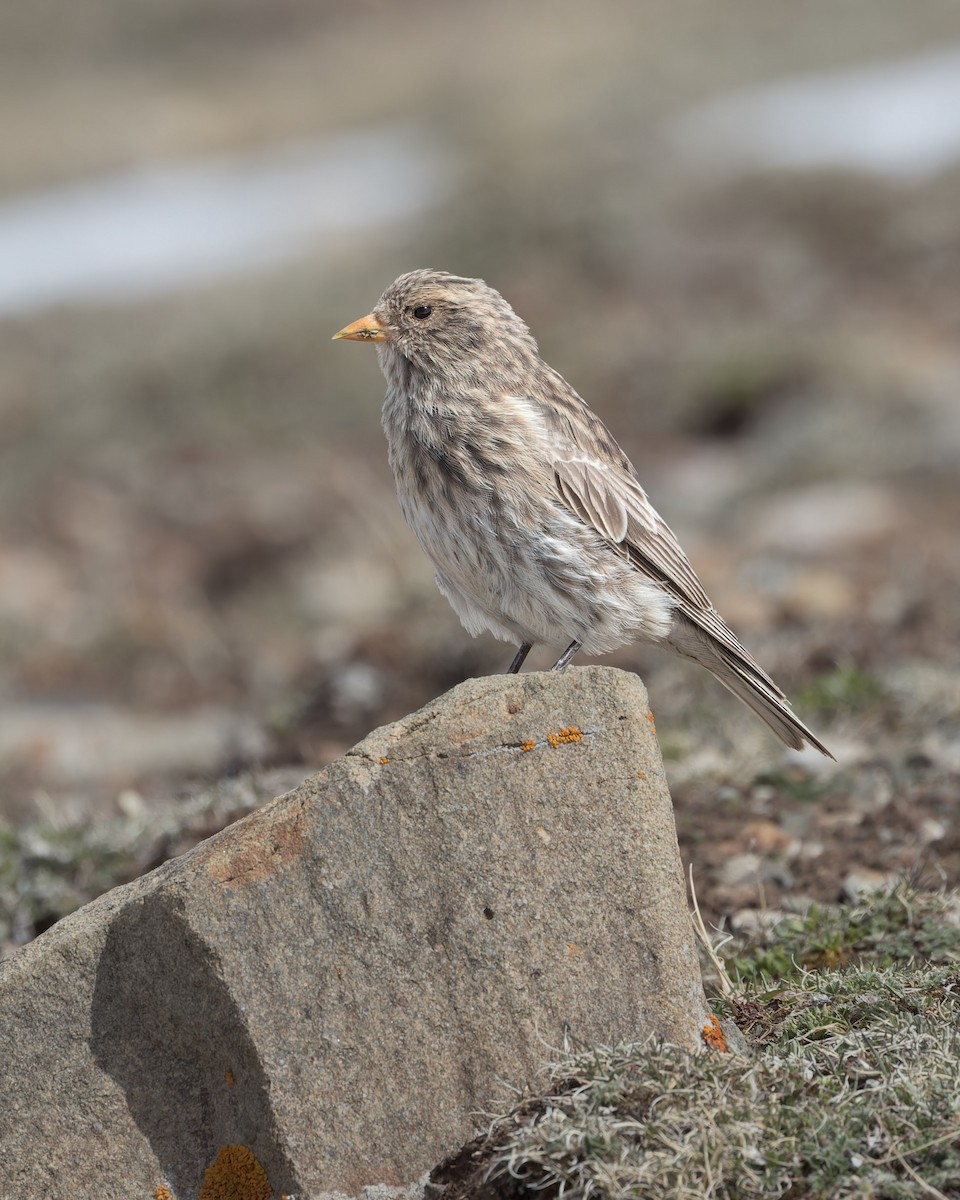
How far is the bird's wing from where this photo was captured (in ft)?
17.7

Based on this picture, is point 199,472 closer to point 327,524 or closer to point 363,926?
point 327,524

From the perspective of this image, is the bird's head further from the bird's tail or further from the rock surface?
the rock surface

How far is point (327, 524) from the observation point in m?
13.7

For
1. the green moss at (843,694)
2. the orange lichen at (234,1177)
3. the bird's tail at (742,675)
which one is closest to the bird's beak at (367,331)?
the bird's tail at (742,675)

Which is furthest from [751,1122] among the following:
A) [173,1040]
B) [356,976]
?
[173,1040]

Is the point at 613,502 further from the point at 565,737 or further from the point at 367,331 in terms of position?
Result: the point at 565,737

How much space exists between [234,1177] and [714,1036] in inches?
49.7

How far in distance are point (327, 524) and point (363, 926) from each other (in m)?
10.1

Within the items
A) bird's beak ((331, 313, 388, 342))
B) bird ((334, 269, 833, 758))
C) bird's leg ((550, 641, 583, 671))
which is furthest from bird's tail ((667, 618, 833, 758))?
bird's beak ((331, 313, 388, 342))

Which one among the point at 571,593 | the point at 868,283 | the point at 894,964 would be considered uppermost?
the point at 868,283

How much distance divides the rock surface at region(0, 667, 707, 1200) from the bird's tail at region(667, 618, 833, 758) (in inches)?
69.8

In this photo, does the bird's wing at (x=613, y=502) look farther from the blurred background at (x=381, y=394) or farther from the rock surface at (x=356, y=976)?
the rock surface at (x=356, y=976)

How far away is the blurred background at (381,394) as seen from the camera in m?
7.10

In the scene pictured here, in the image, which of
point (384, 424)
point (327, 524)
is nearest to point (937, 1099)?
point (384, 424)
